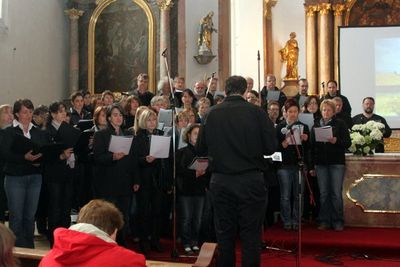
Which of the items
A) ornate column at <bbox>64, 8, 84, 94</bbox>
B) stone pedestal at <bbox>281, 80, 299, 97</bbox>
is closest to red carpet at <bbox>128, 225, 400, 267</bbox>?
ornate column at <bbox>64, 8, 84, 94</bbox>

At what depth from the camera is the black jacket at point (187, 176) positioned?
6.32 m

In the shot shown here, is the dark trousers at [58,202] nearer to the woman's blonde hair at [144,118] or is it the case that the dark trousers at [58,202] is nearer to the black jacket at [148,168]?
the black jacket at [148,168]

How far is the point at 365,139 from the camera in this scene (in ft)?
25.0

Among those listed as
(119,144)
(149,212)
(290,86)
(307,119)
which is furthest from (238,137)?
(290,86)

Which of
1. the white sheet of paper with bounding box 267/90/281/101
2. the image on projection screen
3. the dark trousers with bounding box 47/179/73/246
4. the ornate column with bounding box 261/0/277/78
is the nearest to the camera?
the dark trousers with bounding box 47/179/73/246

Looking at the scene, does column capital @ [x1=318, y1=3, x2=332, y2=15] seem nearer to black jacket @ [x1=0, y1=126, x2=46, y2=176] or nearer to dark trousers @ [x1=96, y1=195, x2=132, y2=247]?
dark trousers @ [x1=96, y1=195, x2=132, y2=247]

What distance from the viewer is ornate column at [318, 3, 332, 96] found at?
15.1 metres

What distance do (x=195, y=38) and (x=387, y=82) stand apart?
5.00 metres

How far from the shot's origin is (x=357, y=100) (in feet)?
46.0

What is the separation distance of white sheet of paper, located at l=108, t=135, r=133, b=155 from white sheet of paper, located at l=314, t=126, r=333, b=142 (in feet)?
8.00

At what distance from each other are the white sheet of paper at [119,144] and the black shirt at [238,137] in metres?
1.49

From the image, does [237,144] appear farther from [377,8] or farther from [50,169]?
[377,8]

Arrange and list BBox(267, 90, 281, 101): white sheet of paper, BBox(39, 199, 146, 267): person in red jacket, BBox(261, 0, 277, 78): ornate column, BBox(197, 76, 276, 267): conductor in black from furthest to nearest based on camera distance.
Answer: BBox(261, 0, 277, 78): ornate column → BBox(267, 90, 281, 101): white sheet of paper → BBox(197, 76, 276, 267): conductor in black → BBox(39, 199, 146, 267): person in red jacket

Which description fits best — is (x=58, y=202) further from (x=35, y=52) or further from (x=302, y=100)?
(x=35, y=52)
